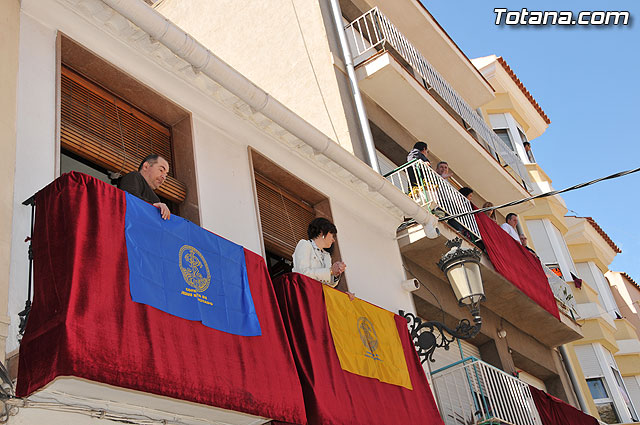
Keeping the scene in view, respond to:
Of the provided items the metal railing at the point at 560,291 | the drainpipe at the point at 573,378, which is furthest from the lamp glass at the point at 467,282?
the drainpipe at the point at 573,378

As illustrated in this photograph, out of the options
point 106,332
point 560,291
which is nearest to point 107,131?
point 106,332

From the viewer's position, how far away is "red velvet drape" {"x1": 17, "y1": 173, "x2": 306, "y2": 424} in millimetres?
4926

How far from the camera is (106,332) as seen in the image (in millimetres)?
5148

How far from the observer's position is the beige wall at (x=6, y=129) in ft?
17.8

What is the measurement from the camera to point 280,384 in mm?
6570

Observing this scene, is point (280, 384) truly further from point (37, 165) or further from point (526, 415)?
point (526, 415)

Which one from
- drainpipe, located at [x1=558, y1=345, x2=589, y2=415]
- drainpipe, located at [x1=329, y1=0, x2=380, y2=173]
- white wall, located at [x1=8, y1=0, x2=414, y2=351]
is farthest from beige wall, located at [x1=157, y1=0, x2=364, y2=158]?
drainpipe, located at [x1=558, y1=345, x2=589, y2=415]

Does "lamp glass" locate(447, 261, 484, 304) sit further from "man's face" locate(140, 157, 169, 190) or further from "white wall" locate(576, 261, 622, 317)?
"white wall" locate(576, 261, 622, 317)

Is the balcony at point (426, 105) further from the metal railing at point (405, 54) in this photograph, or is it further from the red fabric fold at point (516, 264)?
the red fabric fold at point (516, 264)

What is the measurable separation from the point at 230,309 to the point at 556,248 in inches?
681

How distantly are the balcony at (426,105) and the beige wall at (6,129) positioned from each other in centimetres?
835

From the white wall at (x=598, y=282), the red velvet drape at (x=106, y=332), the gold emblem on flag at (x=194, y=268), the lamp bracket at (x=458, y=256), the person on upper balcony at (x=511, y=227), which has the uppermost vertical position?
the white wall at (x=598, y=282)

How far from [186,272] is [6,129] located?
1.87 meters

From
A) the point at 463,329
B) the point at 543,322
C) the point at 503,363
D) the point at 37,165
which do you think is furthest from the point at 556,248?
the point at 37,165
